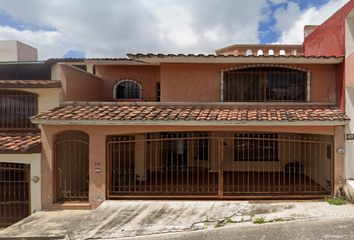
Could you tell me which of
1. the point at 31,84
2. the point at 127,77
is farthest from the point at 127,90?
the point at 31,84

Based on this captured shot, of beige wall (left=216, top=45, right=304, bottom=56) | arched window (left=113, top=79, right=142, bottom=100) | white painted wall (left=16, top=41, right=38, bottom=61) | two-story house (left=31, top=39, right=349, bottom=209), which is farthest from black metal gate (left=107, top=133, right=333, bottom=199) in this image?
white painted wall (left=16, top=41, right=38, bottom=61)

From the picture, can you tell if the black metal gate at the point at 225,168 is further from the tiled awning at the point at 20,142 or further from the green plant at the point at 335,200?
the tiled awning at the point at 20,142

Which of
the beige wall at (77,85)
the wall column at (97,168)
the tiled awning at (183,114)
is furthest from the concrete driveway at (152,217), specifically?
the beige wall at (77,85)

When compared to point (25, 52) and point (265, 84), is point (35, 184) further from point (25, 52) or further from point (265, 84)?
point (25, 52)

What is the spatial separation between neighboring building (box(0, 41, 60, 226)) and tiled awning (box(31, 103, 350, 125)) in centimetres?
108

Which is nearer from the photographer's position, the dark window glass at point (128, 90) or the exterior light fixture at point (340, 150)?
the exterior light fixture at point (340, 150)

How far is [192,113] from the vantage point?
24.6 feet

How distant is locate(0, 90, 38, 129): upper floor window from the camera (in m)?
8.69

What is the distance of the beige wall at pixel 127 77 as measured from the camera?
11969 mm

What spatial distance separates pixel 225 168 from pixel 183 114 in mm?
5883

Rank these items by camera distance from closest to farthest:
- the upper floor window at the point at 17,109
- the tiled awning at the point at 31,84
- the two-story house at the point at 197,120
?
the two-story house at the point at 197,120, the tiled awning at the point at 31,84, the upper floor window at the point at 17,109

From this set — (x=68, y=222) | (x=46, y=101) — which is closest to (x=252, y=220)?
A: (x=68, y=222)

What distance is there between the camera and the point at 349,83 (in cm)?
723

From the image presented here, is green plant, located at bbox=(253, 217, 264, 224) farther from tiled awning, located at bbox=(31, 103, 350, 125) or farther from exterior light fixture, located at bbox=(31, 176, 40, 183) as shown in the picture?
exterior light fixture, located at bbox=(31, 176, 40, 183)
